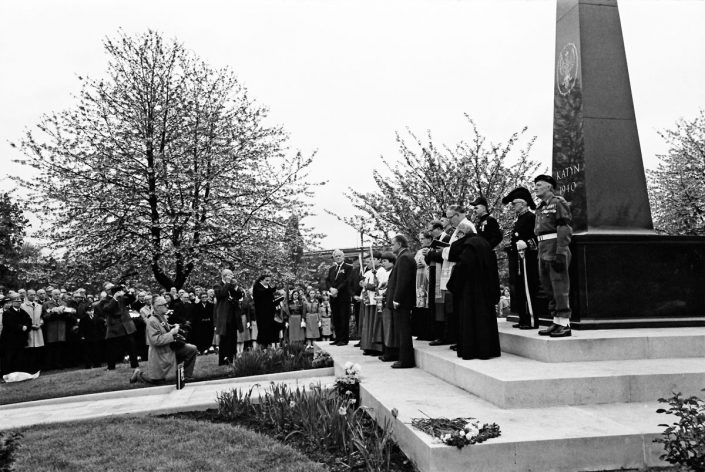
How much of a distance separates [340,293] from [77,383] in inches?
217

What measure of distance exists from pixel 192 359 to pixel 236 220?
1072 cm

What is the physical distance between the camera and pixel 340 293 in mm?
12344

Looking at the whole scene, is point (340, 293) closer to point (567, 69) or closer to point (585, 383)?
point (567, 69)

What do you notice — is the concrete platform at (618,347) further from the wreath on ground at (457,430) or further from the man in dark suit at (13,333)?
the man in dark suit at (13,333)

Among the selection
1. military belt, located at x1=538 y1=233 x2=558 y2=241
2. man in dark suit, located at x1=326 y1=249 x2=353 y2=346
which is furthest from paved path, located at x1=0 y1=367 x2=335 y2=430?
military belt, located at x1=538 y1=233 x2=558 y2=241

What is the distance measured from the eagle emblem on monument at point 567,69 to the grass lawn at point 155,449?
646cm

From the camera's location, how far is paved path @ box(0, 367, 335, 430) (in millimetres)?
7637


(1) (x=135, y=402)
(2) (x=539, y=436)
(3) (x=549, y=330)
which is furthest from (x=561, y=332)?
(1) (x=135, y=402)

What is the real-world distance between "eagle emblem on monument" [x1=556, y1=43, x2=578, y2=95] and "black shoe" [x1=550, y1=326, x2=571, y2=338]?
375 centimetres

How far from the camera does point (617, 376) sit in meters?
5.35

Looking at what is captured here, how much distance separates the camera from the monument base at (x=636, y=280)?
289 inches

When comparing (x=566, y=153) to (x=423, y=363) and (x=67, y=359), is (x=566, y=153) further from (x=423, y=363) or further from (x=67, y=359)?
(x=67, y=359)

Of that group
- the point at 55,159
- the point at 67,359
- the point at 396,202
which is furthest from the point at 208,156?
the point at 67,359

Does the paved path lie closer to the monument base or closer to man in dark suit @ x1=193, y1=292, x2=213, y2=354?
the monument base
